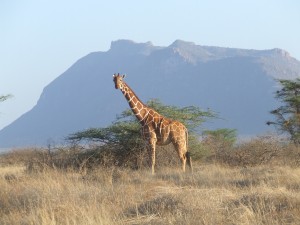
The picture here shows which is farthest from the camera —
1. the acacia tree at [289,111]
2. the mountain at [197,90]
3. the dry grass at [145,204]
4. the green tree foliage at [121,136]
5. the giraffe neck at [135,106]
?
the mountain at [197,90]

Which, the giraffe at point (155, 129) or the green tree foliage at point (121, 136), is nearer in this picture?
the giraffe at point (155, 129)

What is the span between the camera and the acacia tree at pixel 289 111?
20.7 metres

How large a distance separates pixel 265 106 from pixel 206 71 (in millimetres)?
40734

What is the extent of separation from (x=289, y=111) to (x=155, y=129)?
30.4 ft

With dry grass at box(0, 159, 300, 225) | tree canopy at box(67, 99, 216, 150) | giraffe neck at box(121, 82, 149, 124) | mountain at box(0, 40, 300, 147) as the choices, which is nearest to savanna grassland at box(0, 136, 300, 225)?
dry grass at box(0, 159, 300, 225)

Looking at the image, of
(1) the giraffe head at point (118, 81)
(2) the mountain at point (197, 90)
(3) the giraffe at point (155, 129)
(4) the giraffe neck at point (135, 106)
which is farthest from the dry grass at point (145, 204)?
(2) the mountain at point (197, 90)

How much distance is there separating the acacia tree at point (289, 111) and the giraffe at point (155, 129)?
6309 millimetres

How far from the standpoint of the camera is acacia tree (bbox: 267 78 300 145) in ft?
67.8

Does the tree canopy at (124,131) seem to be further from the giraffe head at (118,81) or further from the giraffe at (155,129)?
the giraffe head at (118,81)

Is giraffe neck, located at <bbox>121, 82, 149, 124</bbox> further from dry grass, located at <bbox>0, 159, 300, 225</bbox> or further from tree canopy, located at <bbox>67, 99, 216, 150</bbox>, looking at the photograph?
dry grass, located at <bbox>0, 159, 300, 225</bbox>

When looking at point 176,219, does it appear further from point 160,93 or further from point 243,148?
point 160,93

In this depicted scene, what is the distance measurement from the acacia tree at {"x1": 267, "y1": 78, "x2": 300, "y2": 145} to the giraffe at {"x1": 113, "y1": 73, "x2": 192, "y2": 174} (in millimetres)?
6309

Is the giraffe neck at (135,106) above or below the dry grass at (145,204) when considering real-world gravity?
above

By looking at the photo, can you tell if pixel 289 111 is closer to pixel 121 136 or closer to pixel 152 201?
pixel 121 136
